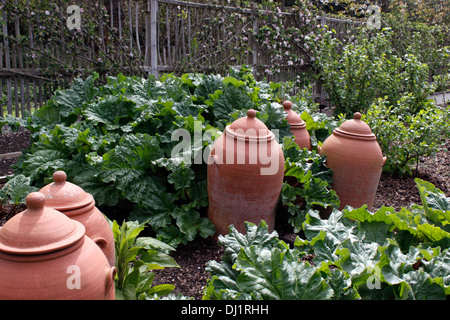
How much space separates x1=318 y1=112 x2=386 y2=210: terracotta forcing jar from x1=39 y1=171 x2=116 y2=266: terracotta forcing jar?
88.8 inches

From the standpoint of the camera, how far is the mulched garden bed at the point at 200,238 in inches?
105

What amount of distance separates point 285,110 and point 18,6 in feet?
13.6

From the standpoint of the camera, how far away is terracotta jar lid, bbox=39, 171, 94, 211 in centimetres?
197

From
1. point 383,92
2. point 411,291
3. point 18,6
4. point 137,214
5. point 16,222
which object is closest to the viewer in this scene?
point 16,222

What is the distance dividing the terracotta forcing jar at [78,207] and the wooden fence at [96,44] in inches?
169

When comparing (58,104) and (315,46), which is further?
(315,46)

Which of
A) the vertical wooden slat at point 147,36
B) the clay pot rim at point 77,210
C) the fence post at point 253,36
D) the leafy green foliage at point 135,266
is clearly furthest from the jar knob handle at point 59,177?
the fence post at point 253,36

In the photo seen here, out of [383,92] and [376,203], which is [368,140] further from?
[383,92]

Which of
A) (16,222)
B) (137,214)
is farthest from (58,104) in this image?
(16,222)

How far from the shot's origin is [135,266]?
2.21 metres

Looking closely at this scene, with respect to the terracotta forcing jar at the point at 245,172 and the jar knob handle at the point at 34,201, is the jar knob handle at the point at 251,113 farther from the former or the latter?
the jar knob handle at the point at 34,201

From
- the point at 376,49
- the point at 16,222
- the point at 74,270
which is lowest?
the point at 74,270

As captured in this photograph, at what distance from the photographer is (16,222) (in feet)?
4.91

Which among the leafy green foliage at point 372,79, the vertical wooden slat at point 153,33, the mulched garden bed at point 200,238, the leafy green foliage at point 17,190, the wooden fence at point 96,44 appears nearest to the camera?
the mulched garden bed at point 200,238
